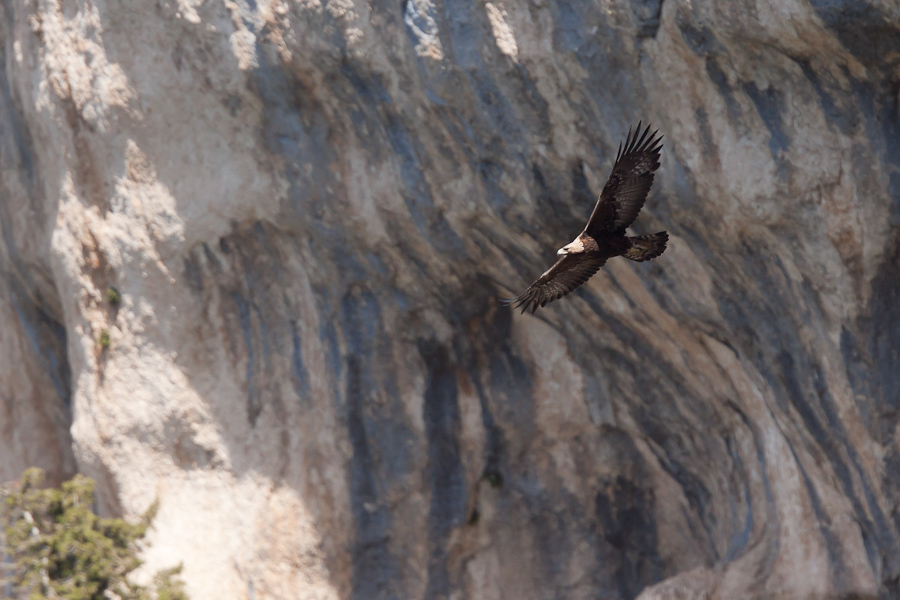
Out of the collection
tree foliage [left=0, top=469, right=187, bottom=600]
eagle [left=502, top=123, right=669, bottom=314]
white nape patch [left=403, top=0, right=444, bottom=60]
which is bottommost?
tree foliage [left=0, top=469, right=187, bottom=600]

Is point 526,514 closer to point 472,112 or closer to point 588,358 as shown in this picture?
point 588,358

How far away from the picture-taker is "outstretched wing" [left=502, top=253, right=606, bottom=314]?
8.14 metres

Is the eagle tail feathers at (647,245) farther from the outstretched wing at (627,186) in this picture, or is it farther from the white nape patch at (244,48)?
the white nape patch at (244,48)

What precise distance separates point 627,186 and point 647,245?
66 cm

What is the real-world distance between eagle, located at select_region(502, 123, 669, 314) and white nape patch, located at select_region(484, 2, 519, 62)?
1.88 meters

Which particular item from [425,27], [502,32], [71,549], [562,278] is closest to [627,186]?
[562,278]

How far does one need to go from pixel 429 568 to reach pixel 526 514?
1.66m

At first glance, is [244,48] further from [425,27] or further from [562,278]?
[562,278]

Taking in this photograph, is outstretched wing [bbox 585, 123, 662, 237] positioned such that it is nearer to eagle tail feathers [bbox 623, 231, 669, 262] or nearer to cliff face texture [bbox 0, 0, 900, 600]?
eagle tail feathers [bbox 623, 231, 669, 262]

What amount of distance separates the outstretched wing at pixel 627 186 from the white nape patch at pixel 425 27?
2.83m

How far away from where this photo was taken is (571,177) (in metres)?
9.55

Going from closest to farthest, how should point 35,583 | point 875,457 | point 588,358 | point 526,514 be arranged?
point 875,457
point 35,583
point 588,358
point 526,514

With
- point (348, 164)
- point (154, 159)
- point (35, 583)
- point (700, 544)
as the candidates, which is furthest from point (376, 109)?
point (700, 544)

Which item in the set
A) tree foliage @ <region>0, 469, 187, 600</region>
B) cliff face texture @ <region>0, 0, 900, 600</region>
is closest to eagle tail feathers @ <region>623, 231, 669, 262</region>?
cliff face texture @ <region>0, 0, 900, 600</region>
